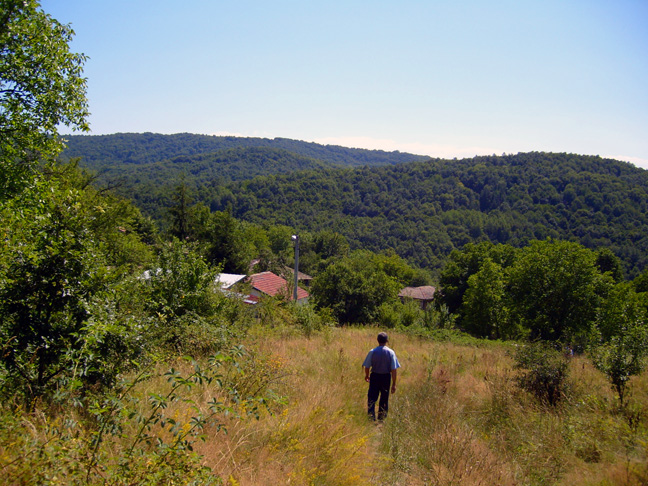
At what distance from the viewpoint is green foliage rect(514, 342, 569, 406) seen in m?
6.24

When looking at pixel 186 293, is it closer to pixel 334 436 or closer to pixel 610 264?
pixel 334 436

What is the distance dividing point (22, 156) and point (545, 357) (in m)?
10.3

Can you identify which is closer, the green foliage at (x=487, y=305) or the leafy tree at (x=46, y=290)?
the leafy tree at (x=46, y=290)

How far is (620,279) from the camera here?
39.2 meters

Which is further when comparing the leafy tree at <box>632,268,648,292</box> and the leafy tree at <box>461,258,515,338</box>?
the leafy tree at <box>632,268,648,292</box>

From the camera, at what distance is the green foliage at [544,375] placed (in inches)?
246

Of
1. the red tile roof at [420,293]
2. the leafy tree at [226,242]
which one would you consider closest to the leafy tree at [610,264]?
the red tile roof at [420,293]

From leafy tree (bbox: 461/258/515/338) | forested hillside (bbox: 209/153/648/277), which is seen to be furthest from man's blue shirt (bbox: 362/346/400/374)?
forested hillside (bbox: 209/153/648/277)

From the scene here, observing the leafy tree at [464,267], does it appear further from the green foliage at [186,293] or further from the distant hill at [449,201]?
the distant hill at [449,201]

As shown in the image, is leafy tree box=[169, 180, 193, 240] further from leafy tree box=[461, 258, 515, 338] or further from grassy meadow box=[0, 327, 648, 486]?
grassy meadow box=[0, 327, 648, 486]

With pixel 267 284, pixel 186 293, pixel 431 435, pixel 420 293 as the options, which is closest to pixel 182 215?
pixel 267 284

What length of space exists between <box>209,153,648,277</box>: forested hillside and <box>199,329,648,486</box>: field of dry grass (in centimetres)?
8018

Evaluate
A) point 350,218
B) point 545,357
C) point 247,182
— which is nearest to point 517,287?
point 545,357

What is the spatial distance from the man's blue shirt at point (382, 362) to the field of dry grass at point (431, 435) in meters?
0.57
